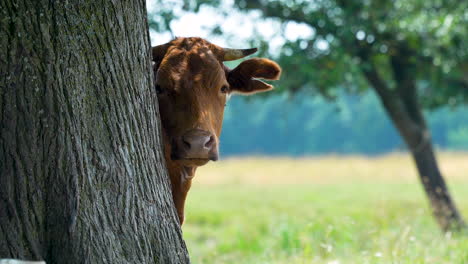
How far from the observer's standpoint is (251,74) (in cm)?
507

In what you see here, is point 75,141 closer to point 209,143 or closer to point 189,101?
point 209,143

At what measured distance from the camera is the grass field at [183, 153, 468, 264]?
6.64m

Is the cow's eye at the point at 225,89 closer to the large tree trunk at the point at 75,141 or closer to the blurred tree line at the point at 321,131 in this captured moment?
the large tree trunk at the point at 75,141

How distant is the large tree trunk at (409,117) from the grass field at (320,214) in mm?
933

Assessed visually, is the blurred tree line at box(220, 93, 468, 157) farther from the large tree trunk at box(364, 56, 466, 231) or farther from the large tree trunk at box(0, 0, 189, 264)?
the large tree trunk at box(0, 0, 189, 264)

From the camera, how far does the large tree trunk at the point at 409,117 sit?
12.7 meters

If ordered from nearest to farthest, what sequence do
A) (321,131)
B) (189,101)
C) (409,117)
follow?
1. (189,101)
2. (409,117)
3. (321,131)

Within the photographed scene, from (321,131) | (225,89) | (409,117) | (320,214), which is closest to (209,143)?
(225,89)

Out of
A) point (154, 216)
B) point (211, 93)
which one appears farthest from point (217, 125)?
Answer: point (154, 216)

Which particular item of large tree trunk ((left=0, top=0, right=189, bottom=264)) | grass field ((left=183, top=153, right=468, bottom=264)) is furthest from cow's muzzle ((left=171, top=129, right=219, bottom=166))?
grass field ((left=183, top=153, right=468, bottom=264))

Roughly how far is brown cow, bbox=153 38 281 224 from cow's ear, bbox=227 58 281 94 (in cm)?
5

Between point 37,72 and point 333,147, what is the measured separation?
2938 inches

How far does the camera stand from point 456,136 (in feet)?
228

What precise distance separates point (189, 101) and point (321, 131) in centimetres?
7353
